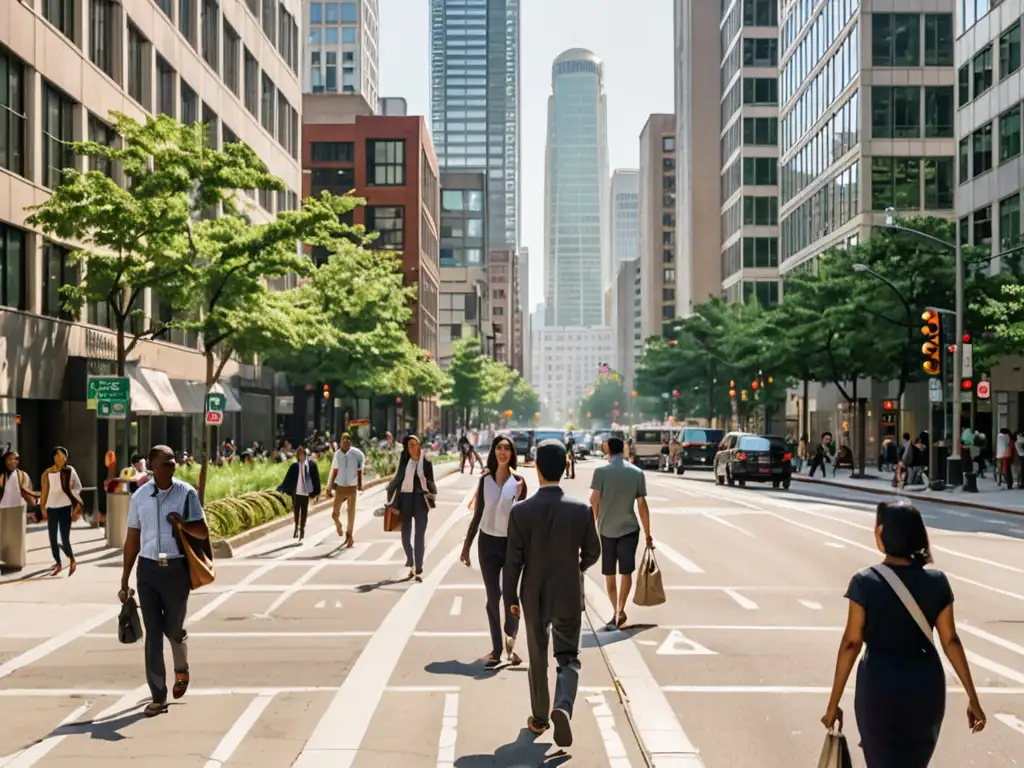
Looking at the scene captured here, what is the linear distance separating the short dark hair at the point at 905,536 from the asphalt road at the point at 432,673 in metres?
2.58

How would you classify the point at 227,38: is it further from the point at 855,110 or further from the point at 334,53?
the point at 334,53

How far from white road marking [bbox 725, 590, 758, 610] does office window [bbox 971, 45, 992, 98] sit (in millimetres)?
46452

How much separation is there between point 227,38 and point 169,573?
47352 millimetres

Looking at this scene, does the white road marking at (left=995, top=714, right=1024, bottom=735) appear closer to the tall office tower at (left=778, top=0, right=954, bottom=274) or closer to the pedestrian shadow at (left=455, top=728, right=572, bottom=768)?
the pedestrian shadow at (left=455, top=728, right=572, bottom=768)

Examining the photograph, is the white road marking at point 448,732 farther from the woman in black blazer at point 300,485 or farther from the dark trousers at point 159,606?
the woman in black blazer at point 300,485

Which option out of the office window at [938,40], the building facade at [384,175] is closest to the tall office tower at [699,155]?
the building facade at [384,175]

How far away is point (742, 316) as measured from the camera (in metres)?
89.8

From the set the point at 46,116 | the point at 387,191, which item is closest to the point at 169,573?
the point at 46,116

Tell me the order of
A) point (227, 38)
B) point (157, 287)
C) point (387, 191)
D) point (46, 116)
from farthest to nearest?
point (387, 191) → point (227, 38) → point (46, 116) → point (157, 287)

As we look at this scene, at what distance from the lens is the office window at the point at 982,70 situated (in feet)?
187

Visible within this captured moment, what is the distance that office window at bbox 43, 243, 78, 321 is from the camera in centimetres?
3245

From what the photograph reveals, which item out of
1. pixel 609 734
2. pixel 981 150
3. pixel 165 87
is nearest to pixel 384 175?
pixel 981 150

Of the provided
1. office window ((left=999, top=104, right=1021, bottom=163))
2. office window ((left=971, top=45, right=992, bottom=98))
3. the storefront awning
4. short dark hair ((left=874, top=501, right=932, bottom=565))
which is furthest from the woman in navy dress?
office window ((left=971, top=45, right=992, bottom=98))

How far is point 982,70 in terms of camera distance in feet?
190
